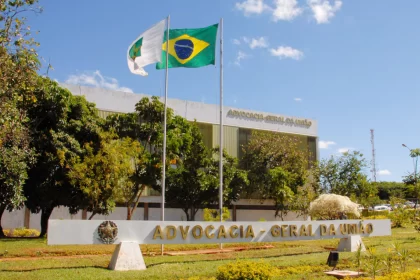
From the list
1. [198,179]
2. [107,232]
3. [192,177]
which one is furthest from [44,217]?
[107,232]

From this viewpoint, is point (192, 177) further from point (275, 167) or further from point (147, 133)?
point (275, 167)

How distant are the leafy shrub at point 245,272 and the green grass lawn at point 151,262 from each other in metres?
2.46

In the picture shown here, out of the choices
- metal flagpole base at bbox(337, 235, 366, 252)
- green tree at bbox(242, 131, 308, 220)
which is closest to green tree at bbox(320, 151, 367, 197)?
green tree at bbox(242, 131, 308, 220)

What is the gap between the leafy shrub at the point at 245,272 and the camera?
8.53 meters

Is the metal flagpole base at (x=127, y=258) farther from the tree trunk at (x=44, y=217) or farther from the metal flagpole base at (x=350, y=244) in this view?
the tree trunk at (x=44, y=217)

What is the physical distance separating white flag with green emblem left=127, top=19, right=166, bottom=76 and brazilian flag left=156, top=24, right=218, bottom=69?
442 millimetres

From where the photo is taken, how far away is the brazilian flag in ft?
55.5

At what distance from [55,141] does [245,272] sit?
1491 cm

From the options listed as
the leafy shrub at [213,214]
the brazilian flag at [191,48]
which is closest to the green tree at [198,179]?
the leafy shrub at [213,214]

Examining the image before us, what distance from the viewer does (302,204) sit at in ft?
110

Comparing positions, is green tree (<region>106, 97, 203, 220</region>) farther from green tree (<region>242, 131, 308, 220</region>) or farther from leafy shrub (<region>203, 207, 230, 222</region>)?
green tree (<region>242, 131, 308, 220</region>)

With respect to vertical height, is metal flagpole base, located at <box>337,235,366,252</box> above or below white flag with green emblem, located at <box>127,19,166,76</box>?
below

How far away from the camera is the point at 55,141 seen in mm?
21016

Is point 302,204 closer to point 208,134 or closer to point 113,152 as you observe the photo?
point 208,134
